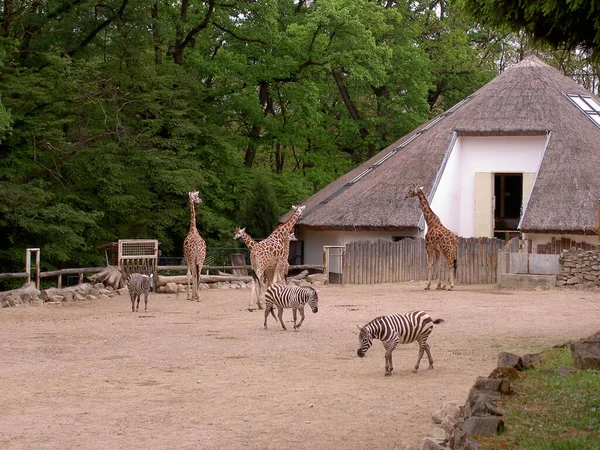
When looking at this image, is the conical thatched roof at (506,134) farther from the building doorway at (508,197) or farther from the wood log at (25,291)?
the wood log at (25,291)

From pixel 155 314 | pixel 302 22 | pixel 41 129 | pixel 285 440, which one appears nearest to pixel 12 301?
pixel 155 314

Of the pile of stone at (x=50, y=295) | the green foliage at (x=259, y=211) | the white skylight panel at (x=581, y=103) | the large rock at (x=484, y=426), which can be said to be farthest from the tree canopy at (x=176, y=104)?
the large rock at (x=484, y=426)

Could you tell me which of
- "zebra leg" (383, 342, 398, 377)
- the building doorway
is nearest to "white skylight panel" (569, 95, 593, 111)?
the building doorway

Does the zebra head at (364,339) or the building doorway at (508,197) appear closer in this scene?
the zebra head at (364,339)

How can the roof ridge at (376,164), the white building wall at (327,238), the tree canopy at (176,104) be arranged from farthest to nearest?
the roof ridge at (376,164)
the white building wall at (327,238)
the tree canopy at (176,104)

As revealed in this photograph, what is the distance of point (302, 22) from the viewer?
132ft

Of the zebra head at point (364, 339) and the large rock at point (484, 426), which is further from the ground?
the zebra head at point (364, 339)

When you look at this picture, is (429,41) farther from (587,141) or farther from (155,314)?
(155,314)

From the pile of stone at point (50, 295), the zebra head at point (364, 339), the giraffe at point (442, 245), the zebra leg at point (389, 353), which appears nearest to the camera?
the zebra leg at point (389, 353)

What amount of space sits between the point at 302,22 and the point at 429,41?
363 inches

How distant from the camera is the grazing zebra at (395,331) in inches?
508

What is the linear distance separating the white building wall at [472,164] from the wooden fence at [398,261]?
5521 millimetres

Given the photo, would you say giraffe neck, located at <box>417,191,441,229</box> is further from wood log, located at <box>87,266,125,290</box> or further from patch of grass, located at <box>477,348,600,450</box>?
patch of grass, located at <box>477,348,600,450</box>

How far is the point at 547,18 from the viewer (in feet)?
33.1
